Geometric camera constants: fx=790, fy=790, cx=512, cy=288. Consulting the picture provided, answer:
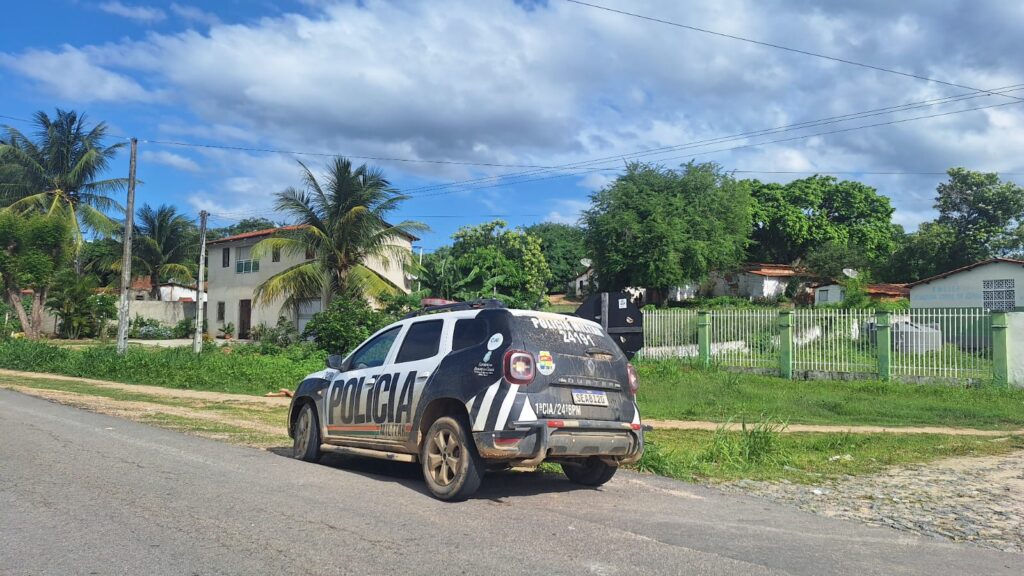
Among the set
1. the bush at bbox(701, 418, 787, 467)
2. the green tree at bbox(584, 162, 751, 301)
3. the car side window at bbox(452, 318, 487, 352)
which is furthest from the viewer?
the green tree at bbox(584, 162, 751, 301)

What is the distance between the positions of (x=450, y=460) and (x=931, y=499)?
4.80m

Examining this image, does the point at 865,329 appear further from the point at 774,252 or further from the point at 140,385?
the point at 774,252

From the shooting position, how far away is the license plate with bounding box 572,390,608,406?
6.92m

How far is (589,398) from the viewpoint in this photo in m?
7.02

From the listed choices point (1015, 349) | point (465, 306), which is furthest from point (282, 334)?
point (465, 306)

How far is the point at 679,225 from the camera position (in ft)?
146

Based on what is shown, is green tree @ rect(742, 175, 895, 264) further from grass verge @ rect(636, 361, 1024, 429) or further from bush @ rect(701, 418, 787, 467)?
bush @ rect(701, 418, 787, 467)

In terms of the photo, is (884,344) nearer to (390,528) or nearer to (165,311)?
(390,528)

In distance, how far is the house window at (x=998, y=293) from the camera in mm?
32562

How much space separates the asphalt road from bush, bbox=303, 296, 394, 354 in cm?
1903

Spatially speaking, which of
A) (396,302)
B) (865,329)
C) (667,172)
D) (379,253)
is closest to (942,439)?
(865,329)

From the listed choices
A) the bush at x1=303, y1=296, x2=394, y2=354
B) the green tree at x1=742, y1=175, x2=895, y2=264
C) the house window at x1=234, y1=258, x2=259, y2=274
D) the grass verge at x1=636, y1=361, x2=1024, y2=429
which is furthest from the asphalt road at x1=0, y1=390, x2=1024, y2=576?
the green tree at x1=742, y1=175, x2=895, y2=264

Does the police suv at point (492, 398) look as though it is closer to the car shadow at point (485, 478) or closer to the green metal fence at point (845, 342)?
the car shadow at point (485, 478)

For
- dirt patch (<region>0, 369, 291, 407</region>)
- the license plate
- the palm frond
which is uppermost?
the palm frond
